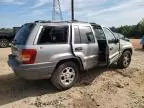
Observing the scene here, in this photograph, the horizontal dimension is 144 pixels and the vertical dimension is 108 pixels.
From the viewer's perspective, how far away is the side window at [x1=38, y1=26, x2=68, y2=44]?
7.07 meters

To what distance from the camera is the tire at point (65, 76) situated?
286 inches

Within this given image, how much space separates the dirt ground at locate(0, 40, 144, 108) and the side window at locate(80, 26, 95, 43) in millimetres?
1252

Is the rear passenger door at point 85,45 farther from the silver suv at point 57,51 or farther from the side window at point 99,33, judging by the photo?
the side window at point 99,33

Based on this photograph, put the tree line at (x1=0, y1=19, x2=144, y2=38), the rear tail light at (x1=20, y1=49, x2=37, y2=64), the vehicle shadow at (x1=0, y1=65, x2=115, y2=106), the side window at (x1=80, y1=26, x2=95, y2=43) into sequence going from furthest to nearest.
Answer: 1. the tree line at (x1=0, y1=19, x2=144, y2=38)
2. the side window at (x1=80, y1=26, x2=95, y2=43)
3. the vehicle shadow at (x1=0, y1=65, x2=115, y2=106)
4. the rear tail light at (x1=20, y1=49, x2=37, y2=64)

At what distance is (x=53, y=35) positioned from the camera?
23.8 ft

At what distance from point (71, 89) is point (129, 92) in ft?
5.10

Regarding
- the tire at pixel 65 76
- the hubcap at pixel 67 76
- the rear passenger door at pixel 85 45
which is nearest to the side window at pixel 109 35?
the rear passenger door at pixel 85 45

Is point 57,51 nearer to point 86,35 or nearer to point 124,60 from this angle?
point 86,35

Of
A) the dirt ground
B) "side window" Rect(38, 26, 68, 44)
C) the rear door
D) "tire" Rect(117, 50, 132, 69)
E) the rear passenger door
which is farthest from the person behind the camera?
"tire" Rect(117, 50, 132, 69)

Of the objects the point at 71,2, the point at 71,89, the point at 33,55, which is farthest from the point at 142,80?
the point at 71,2

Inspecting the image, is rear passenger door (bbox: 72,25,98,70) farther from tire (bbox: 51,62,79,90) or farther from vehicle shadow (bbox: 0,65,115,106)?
vehicle shadow (bbox: 0,65,115,106)

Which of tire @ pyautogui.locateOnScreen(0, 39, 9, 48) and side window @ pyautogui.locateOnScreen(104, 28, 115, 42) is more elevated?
side window @ pyautogui.locateOnScreen(104, 28, 115, 42)

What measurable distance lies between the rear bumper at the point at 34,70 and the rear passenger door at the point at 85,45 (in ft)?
3.10

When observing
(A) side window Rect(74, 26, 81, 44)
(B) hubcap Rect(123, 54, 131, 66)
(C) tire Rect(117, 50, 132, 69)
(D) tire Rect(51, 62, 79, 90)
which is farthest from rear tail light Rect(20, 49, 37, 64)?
(B) hubcap Rect(123, 54, 131, 66)
